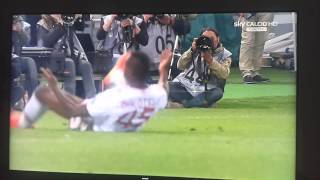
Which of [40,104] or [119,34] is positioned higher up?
[119,34]

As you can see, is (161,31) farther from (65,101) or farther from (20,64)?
(20,64)

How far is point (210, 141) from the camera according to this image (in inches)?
104

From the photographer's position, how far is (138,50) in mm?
2709

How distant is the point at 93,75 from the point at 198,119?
0.57 m

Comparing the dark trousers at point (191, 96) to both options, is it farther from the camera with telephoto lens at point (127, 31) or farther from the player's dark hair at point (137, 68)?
the camera with telephoto lens at point (127, 31)

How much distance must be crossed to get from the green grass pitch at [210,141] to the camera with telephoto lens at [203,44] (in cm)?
18

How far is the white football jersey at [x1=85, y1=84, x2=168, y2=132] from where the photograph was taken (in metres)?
2.69

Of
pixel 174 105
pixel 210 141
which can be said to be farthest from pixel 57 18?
pixel 210 141

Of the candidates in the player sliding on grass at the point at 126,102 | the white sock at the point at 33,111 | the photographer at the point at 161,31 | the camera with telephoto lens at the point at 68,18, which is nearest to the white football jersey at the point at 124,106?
the player sliding on grass at the point at 126,102

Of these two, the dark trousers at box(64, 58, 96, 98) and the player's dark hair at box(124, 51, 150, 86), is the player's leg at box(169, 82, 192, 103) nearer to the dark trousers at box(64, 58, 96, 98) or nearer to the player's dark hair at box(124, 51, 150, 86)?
the player's dark hair at box(124, 51, 150, 86)

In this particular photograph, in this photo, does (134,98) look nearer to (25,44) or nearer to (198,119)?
(198,119)

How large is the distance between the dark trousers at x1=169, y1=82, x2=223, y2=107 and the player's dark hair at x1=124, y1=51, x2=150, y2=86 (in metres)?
0.15

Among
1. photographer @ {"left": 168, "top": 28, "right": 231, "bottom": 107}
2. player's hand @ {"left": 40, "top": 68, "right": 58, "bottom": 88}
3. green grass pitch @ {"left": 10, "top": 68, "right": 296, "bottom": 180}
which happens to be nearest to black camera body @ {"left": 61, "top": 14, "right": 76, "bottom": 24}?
player's hand @ {"left": 40, "top": 68, "right": 58, "bottom": 88}

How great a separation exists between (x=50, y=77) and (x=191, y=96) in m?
0.73
